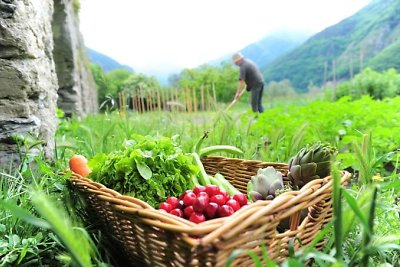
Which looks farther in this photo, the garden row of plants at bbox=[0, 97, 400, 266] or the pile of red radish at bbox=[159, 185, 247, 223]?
the pile of red radish at bbox=[159, 185, 247, 223]

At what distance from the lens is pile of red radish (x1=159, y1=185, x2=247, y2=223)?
1023 mm

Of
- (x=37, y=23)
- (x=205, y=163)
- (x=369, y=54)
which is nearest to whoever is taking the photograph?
(x=205, y=163)

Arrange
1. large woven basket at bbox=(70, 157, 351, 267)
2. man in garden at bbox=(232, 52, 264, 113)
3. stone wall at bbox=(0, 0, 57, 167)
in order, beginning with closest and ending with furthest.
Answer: large woven basket at bbox=(70, 157, 351, 267), stone wall at bbox=(0, 0, 57, 167), man in garden at bbox=(232, 52, 264, 113)

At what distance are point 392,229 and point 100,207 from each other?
0.82m

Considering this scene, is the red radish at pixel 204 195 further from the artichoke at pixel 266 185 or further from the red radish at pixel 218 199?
the artichoke at pixel 266 185

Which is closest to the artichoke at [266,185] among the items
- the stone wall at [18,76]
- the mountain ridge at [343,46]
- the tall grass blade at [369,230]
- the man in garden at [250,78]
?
the tall grass blade at [369,230]

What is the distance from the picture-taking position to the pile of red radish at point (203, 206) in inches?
40.3

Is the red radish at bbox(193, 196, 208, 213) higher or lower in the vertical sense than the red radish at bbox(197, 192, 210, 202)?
lower

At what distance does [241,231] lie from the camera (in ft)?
2.60

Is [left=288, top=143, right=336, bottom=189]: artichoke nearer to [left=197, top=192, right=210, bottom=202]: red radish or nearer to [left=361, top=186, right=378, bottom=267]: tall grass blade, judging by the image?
[left=197, top=192, right=210, bottom=202]: red radish

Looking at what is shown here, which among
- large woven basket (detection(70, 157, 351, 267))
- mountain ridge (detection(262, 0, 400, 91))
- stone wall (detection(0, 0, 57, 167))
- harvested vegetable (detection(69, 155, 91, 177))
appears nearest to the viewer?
large woven basket (detection(70, 157, 351, 267))

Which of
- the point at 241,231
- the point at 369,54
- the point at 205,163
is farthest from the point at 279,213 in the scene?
the point at 369,54

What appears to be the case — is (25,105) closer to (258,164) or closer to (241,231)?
(258,164)

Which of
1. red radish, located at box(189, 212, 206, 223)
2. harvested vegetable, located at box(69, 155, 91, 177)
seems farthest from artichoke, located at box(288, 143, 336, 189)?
harvested vegetable, located at box(69, 155, 91, 177)
